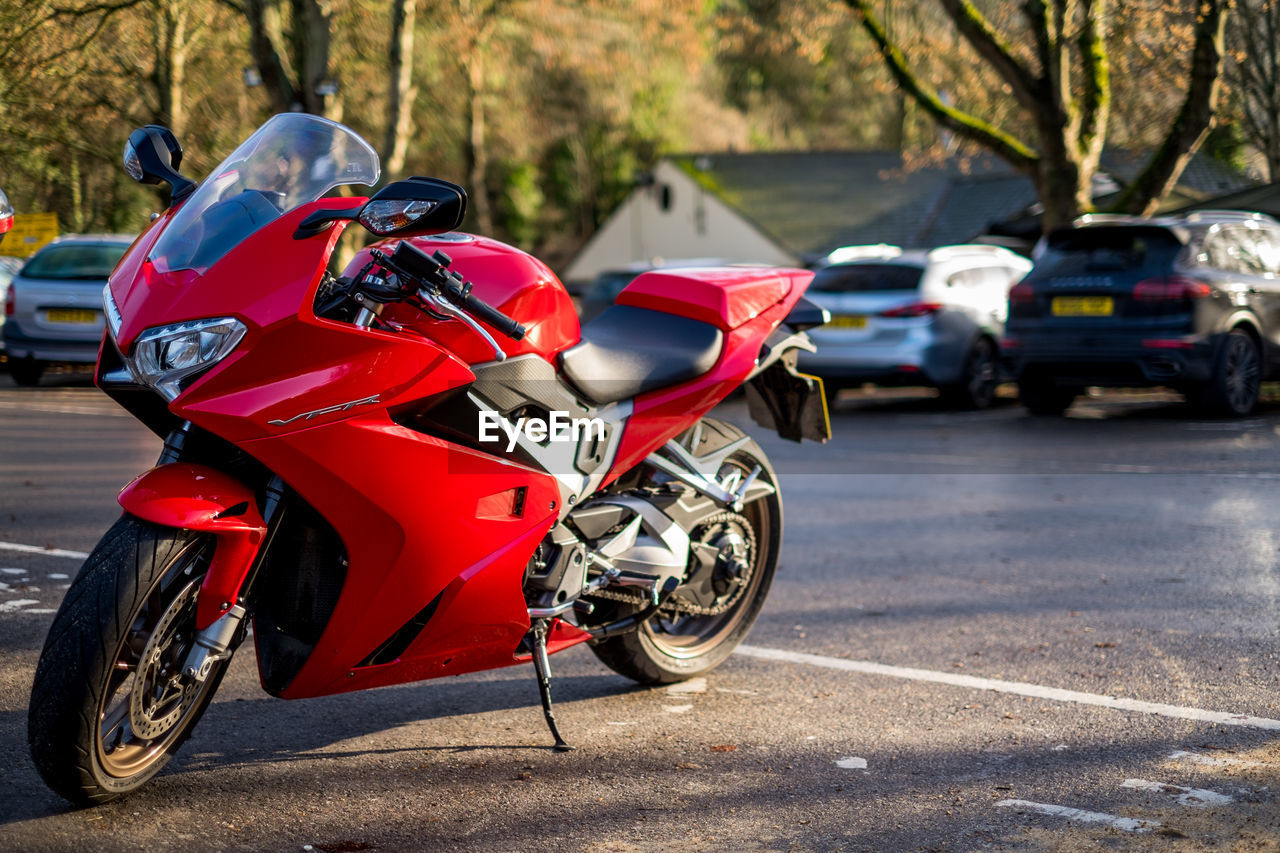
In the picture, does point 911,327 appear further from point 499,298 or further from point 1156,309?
point 499,298

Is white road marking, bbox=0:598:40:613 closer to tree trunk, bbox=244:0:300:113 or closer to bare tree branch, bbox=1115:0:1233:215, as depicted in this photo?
tree trunk, bbox=244:0:300:113

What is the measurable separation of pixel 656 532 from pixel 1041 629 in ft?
6.33

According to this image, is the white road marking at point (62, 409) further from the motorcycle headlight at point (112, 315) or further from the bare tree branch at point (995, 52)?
the bare tree branch at point (995, 52)

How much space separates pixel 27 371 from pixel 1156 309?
30.5 ft

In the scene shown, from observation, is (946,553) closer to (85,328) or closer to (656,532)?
(656,532)

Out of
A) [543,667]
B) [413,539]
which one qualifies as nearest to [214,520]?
[413,539]

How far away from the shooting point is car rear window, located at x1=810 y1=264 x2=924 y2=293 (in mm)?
15906

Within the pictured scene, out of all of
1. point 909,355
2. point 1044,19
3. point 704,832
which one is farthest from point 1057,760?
point 1044,19

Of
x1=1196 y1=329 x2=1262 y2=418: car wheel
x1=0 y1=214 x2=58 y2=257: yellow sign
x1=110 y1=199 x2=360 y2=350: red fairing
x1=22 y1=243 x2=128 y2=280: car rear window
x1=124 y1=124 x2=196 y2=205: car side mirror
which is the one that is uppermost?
x1=124 y1=124 x2=196 y2=205: car side mirror

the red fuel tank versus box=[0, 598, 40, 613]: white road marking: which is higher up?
the red fuel tank

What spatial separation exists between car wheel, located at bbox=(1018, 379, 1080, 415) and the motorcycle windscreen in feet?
37.8

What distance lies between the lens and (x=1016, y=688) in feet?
15.8

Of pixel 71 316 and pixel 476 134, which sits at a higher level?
pixel 476 134

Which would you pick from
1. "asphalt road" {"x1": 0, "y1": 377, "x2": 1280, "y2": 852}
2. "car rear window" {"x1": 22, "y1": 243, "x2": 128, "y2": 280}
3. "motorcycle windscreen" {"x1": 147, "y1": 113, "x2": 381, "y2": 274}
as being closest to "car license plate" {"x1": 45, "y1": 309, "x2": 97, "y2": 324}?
"car rear window" {"x1": 22, "y1": 243, "x2": 128, "y2": 280}
